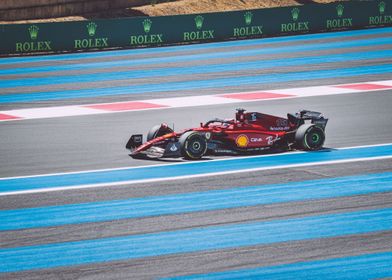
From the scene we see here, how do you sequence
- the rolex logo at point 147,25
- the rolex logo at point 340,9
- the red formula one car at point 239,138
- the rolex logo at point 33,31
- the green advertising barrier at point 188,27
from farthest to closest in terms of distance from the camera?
1. the rolex logo at point 340,9
2. the rolex logo at point 147,25
3. the green advertising barrier at point 188,27
4. the rolex logo at point 33,31
5. the red formula one car at point 239,138

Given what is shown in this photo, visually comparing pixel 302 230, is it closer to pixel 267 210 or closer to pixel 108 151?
pixel 267 210

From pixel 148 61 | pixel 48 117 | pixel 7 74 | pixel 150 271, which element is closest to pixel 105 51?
pixel 148 61

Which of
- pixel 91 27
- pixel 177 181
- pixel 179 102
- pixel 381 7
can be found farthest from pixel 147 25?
pixel 177 181

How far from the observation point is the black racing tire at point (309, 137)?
16.0 meters

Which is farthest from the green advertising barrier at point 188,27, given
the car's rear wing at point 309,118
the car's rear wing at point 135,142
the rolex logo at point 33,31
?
the car's rear wing at point 309,118

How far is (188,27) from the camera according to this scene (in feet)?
118

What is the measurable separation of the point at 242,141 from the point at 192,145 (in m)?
0.98

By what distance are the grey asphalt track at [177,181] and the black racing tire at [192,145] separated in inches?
25.2

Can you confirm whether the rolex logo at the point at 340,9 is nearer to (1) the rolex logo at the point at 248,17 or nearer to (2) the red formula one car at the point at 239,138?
(1) the rolex logo at the point at 248,17

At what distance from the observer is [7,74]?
29469 mm

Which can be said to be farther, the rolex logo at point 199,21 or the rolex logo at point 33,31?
the rolex logo at point 199,21

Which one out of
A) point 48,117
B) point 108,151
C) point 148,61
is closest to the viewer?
point 108,151

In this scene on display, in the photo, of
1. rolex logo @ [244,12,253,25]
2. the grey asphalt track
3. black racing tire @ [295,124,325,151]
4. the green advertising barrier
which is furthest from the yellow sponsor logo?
rolex logo @ [244,12,253,25]

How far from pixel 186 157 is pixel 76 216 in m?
3.56
